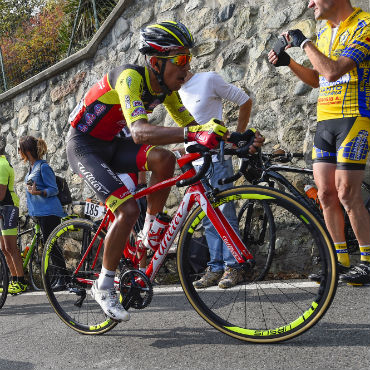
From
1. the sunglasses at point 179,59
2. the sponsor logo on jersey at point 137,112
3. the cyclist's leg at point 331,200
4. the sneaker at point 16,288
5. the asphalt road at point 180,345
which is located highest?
the sunglasses at point 179,59

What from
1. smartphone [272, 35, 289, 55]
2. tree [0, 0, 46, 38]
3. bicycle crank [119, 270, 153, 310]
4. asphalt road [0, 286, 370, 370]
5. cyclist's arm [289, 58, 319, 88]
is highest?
tree [0, 0, 46, 38]

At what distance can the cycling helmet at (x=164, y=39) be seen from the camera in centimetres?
326

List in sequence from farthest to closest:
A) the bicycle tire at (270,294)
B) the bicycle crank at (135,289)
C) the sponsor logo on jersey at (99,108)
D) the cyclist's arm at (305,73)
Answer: the cyclist's arm at (305,73), the sponsor logo on jersey at (99,108), the bicycle crank at (135,289), the bicycle tire at (270,294)

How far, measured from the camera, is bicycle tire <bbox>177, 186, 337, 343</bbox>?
9.20ft

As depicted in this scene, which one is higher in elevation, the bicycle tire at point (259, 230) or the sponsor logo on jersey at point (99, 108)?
the sponsor logo on jersey at point (99, 108)

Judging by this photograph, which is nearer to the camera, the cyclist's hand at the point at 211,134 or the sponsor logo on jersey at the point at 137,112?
the cyclist's hand at the point at 211,134

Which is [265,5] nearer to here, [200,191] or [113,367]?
[200,191]

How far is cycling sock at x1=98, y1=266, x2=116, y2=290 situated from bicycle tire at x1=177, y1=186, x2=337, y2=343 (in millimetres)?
549

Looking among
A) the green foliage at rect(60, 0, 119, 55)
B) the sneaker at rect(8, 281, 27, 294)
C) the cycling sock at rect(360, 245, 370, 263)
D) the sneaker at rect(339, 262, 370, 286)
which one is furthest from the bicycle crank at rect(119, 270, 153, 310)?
the green foliage at rect(60, 0, 119, 55)

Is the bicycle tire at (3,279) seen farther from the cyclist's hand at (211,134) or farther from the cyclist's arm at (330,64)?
the cyclist's arm at (330,64)

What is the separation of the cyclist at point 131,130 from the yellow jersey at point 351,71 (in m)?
1.31

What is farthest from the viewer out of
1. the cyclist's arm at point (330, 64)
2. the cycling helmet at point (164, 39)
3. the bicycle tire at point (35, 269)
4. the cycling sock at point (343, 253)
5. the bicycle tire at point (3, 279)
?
the bicycle tire at point (35, 269)

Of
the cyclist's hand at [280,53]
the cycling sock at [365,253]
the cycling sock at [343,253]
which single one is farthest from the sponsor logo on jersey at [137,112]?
the cycling sock at [365,253]

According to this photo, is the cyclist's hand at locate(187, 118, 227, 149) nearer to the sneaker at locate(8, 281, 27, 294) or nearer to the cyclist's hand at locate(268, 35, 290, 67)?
the cyclist's hand at locate(268, 35, 290, 67)
